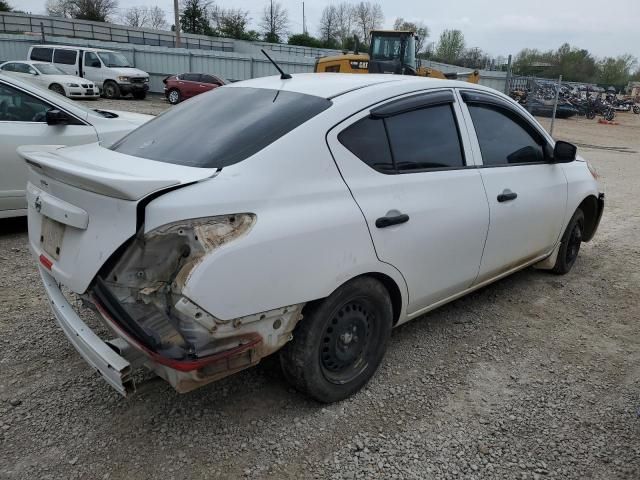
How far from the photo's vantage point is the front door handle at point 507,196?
343 centimetres

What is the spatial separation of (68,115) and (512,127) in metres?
4.19

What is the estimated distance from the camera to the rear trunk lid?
2100mm

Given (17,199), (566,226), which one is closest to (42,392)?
(17,199)

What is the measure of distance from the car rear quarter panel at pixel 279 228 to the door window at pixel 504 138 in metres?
1.38

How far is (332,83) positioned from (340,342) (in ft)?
4.79

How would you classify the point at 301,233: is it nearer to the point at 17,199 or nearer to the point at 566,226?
the point at 566,226

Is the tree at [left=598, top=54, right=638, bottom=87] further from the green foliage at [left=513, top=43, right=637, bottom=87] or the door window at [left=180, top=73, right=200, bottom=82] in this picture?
the door window at [left=180, top=73, right=200, bottom=82]

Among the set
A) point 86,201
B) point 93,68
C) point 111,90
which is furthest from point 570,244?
point 93,68

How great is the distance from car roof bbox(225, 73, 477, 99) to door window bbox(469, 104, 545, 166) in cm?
30

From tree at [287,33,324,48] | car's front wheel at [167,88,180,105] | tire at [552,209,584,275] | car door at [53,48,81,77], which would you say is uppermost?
tree at [287,33,324,48]

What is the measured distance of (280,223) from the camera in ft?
7.38

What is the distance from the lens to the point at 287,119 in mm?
2578

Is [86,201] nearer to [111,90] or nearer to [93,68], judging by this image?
[111,90]

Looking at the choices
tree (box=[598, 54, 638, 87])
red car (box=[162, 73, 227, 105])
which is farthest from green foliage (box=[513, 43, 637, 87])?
red car (box=[162, 73, 227, 105])
